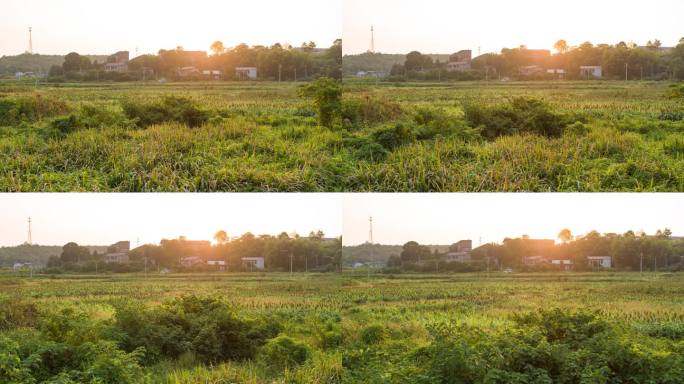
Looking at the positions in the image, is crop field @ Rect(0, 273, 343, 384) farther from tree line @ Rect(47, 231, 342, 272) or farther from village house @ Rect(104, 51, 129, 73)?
village house @ Rect(104, 51, 129, 73)

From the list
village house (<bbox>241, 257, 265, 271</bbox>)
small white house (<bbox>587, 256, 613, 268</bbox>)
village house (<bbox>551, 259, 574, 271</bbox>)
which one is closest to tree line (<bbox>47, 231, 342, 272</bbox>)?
village house (<bbox>241, 257, 265, 271</bbox>)

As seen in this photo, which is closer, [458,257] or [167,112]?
[458,257]

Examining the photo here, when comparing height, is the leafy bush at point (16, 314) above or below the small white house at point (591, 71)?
below

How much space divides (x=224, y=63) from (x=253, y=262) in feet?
7.23

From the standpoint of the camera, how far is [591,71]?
9.58m

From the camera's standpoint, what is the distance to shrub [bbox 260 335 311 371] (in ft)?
28.5

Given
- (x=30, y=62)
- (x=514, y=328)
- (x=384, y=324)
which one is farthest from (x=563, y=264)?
(x=30, y=62)

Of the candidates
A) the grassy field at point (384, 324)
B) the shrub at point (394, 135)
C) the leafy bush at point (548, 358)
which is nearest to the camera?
the leafy bush at point (548, 358)

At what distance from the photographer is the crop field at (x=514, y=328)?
7996 mm

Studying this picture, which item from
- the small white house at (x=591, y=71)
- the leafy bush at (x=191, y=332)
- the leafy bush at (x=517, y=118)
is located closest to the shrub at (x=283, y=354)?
the leafy bush at (x=191, y=332)

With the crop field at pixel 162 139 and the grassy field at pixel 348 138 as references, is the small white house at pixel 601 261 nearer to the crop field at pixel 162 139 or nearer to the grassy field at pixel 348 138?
the grassy field at pixel 348 138

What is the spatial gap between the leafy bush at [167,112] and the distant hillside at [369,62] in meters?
1.63

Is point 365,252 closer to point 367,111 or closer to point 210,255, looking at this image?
point 367,111

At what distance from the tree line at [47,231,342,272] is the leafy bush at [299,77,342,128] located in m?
1.33
